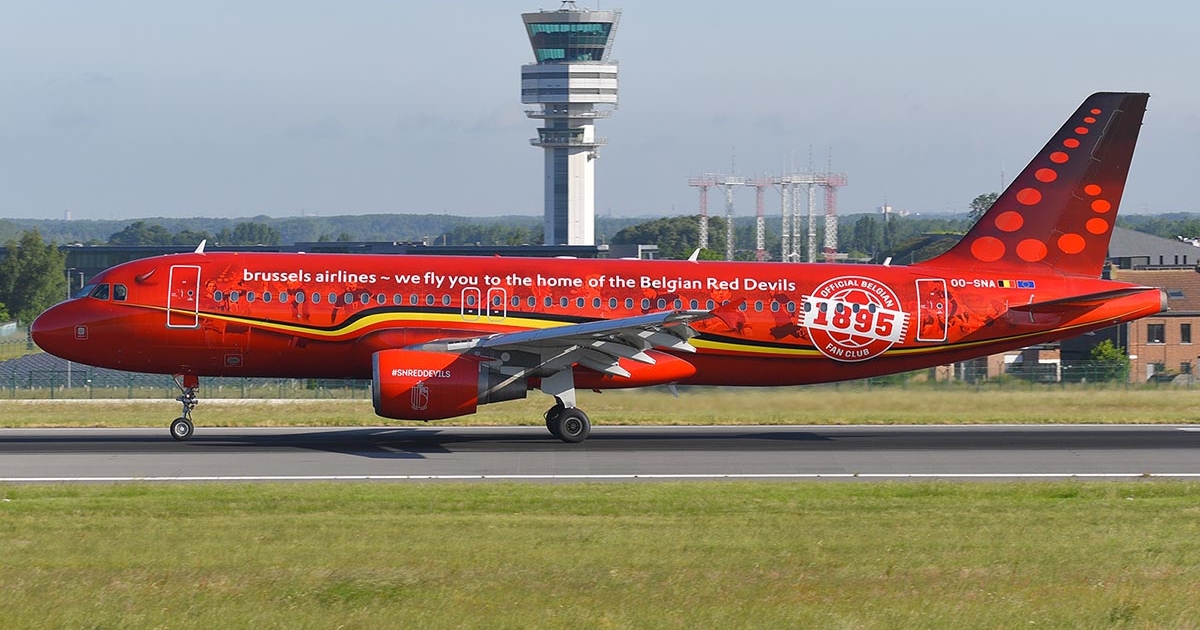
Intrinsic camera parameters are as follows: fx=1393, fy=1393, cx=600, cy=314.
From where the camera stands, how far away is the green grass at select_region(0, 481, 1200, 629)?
12367 millimetres

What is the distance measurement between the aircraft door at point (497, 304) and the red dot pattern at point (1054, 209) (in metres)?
10.4

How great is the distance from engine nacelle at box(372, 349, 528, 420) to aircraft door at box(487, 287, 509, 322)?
1.63m

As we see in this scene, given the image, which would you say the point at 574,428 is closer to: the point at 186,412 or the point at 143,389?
the point at 186,412

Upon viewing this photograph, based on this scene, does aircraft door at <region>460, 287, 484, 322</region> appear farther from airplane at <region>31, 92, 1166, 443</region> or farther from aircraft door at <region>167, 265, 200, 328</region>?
aircraft door at <region>167, 265, 200, 328</region>

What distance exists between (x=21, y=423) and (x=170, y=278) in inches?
294

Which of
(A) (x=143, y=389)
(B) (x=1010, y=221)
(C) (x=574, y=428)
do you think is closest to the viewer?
(C) (x=574, y=428)

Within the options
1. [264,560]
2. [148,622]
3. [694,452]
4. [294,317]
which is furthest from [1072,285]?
[148,622]

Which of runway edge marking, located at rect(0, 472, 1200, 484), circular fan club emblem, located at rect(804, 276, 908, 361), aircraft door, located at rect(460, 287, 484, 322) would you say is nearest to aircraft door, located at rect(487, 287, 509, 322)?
Result: aircraft door, located at rect(460, 287, 484, 322)

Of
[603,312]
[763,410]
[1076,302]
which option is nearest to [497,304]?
[603,312]

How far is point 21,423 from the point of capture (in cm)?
3269

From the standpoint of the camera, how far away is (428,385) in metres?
26.1

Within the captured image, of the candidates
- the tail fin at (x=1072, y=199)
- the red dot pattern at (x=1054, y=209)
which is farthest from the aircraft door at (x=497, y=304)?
the red dot pattern at (x=1054, y=209)

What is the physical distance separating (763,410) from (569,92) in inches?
5088

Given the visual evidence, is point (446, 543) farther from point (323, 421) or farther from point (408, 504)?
point (323, 421)
